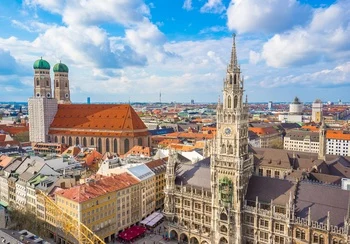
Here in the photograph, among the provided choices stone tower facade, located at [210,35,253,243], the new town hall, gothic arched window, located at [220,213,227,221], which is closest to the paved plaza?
the new town hall

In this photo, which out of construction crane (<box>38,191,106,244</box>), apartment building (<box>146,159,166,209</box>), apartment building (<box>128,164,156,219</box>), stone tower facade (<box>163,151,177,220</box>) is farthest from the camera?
apartment building (<box>146,159,166,209</box>)

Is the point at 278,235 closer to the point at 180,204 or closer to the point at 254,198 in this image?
the point at 254,198

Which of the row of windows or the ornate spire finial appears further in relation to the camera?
the row of windows

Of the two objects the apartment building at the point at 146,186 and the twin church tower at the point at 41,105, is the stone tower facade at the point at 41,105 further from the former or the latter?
the apartment building at the point at 146,186

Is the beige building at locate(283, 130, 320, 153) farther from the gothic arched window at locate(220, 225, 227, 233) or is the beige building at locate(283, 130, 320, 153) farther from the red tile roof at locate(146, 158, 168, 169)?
the gothic arched window at locate(220, 225, 227, 233)

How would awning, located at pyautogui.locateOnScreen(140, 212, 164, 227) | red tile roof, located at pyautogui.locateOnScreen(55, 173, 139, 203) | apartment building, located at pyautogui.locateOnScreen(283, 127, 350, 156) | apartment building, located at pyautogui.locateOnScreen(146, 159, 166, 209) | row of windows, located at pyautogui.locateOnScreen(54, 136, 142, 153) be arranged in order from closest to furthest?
red tile roof, located at pyautogui.locateOnScreen(55, 173, 139, 203)
awning, located at pyautogui.locateOnScreen(140, 212, 164, 227)
apartment building, located at pyautogui.locateOnScreen(146, 159, 166, 209)
row of windows, located at pyautogui.locateOnScreen(54, 136, 142, 153)
apartment building, located at pyautogui.locateOnScreen(283, 127, 350, 156)

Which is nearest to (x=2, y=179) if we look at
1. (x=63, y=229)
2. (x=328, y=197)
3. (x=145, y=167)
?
(x=63, y=229)

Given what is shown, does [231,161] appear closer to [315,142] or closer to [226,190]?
[226,190]
